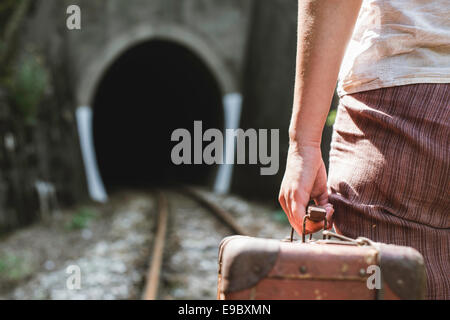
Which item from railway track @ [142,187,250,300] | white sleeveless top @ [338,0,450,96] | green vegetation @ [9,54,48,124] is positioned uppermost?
white sleeveless top @ [338,0,450,96]

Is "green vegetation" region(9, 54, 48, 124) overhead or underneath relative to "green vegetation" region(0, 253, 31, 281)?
overhead

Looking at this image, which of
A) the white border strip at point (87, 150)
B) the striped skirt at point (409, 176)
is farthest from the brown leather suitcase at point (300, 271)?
the white border strip at point (87, 150)

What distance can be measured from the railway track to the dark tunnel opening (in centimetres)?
459

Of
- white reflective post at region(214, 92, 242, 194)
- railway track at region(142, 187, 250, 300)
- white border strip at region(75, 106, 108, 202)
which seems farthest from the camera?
white reflective post at region(214, 92, 242, 194)

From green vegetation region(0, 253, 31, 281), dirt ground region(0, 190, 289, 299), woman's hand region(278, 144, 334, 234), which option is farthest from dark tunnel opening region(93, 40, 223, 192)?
woman's hand region(278, 144, 334, 234)

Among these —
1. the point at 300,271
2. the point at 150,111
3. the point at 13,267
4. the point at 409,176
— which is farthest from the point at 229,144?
the point at 300,271

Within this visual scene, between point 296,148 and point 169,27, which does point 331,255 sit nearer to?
point 296,148

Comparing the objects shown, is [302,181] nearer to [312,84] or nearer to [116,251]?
[312,84]

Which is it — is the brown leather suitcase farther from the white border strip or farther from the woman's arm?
the white border strip

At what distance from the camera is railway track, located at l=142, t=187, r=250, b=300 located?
482 centimetres

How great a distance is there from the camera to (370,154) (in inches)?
46.6

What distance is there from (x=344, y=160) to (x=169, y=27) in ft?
39.4

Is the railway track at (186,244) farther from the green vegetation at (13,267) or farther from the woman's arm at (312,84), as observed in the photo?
the woman's arm at (312,84)

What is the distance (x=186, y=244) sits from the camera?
6.50m
